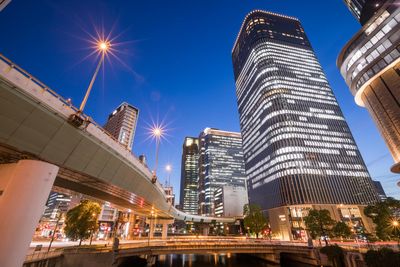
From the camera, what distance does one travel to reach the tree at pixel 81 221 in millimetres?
35938

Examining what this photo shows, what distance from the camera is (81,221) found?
119 ft

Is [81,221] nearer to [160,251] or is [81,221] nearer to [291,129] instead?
[160,251]

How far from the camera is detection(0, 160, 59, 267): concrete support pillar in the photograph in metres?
14.6

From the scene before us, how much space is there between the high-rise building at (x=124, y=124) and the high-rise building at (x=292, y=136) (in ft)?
317

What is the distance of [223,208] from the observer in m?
161

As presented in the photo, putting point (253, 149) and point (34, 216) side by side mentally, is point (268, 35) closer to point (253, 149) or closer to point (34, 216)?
point (253, 149)

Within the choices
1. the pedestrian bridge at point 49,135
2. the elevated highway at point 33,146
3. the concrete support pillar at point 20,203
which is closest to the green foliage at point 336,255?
the pedestrian bridge at point 49,135

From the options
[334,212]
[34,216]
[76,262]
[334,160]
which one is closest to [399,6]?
[334,160]

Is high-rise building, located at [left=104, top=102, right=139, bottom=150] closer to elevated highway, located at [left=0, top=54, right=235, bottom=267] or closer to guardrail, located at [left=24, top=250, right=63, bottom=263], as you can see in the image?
guardrail, located at [left=24, top=250, right=63, bottom=263]

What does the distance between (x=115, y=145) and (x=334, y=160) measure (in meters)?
93.6

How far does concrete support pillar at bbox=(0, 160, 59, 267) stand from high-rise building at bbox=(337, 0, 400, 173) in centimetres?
6078

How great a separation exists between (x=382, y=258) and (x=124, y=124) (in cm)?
17054

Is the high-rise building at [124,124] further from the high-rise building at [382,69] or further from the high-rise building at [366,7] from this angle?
the high-rise building at [366,7]

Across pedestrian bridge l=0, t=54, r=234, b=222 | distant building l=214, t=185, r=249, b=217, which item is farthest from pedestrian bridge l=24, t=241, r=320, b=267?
distant building l=214, t=185, r=249, b=217
